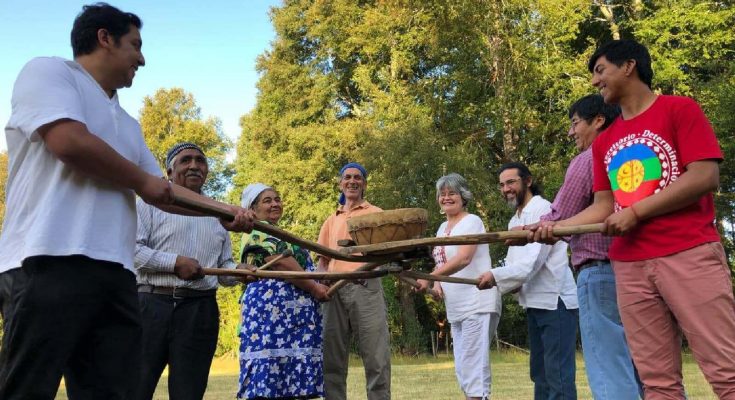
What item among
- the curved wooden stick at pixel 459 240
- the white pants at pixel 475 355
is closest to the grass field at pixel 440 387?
the white pants at pixel 475 355

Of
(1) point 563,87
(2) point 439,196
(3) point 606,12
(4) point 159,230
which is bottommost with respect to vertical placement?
(4) point 159,230

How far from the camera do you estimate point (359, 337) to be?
6809mm

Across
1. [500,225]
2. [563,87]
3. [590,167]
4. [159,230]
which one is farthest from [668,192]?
[563,87]

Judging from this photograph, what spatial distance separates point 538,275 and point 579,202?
1.42 meters

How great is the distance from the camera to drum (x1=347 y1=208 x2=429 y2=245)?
422 centimetres

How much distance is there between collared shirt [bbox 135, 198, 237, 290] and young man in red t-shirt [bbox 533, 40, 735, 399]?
2.62m

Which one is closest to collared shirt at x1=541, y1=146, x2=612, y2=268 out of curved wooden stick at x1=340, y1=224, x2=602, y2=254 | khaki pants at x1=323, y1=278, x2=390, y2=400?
curved wooden stick at x1=340, y1=224, x2=602, y2=254

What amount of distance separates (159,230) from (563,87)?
22750 mm

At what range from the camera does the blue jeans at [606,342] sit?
4.58 m

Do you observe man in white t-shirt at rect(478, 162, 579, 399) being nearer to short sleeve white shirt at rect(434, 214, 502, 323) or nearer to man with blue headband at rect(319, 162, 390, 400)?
short sleeve white shirt at rect(434, 214, 502, 323)

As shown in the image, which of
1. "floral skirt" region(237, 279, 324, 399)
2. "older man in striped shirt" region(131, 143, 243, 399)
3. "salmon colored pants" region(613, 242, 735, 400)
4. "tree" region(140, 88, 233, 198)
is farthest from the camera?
"tree" region(140, 88, 233, 198)

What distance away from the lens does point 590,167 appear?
4.81m

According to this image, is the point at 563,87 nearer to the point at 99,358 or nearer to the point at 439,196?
the point at 439,196

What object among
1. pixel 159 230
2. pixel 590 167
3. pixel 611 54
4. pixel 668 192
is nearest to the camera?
pixel 668 192
